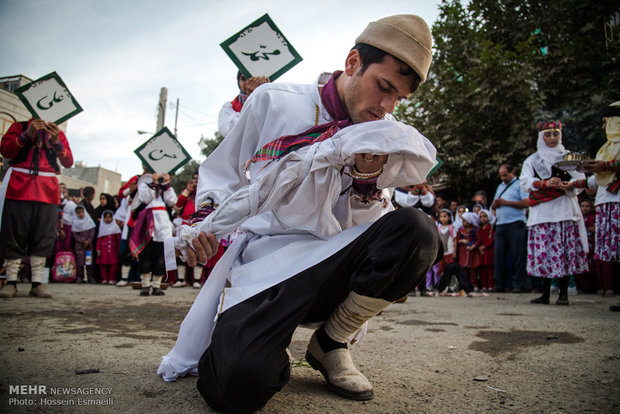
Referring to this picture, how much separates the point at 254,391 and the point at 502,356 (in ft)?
5.43

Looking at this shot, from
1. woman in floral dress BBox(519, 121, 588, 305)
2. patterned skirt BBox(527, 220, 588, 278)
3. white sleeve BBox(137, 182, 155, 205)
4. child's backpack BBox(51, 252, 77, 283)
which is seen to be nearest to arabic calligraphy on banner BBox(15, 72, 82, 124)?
white sleeve BBox(137, 182, 155, 205)

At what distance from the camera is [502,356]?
240 cm

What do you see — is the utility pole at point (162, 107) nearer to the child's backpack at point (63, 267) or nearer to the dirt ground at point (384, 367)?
the child's backpack at point (63, 267)

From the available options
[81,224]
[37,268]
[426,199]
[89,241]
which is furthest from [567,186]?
[81,224]

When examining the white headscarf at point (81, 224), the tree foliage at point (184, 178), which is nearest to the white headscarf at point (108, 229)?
the white headscarf at point (81, 224)

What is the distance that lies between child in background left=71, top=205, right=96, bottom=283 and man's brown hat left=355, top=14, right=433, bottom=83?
9230 millimetres

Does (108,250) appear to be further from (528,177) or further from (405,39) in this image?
(405,39)

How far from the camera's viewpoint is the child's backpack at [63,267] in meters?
8.73

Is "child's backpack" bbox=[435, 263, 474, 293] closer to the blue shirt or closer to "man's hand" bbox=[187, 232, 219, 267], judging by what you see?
the blue shirt

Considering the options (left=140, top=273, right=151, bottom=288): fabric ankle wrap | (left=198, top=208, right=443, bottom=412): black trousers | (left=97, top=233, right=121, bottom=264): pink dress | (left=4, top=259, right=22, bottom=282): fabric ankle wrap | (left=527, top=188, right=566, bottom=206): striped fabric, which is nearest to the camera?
(left=198, top=208, right=443, bottom=412): black trousers

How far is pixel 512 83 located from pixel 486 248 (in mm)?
4826

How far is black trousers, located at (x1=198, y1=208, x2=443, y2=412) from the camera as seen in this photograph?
142 centimetres

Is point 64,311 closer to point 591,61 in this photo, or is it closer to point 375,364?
point 375,364

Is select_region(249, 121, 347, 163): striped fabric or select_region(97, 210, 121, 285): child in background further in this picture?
select_region(97, 210, 121, 285): child in background
